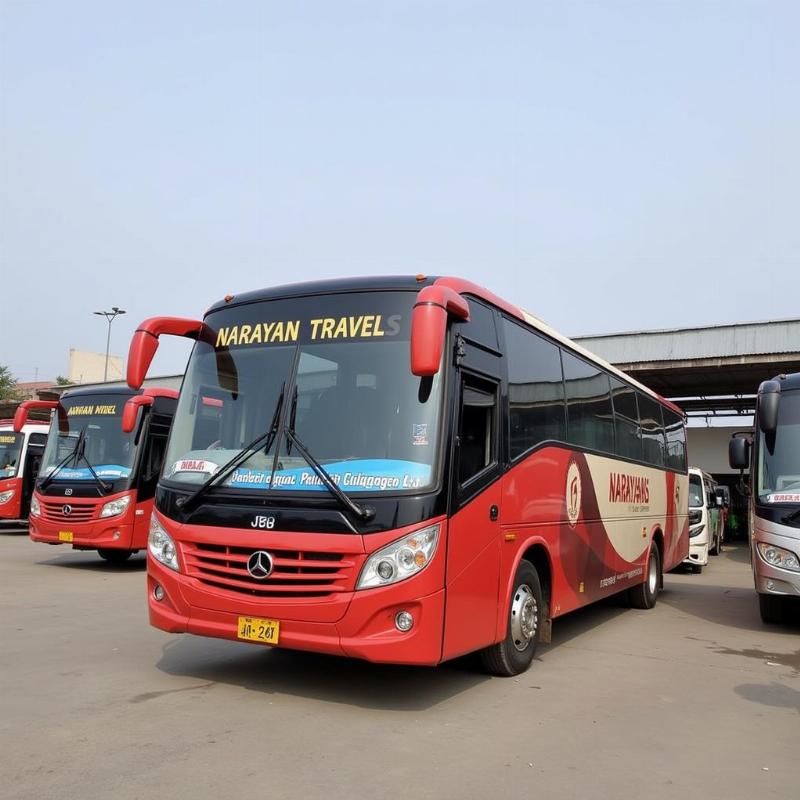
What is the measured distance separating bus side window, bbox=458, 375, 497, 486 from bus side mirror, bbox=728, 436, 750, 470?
17.8 feet

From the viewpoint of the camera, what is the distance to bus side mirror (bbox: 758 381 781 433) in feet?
32.6

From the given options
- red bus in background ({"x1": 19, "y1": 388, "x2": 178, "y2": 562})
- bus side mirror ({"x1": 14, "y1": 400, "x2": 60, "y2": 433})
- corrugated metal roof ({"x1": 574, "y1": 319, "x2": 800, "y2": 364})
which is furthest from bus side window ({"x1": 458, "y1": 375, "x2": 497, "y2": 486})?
corrugated metal roof ({"x1": 574, "y1": 319, "x2": 800, "y2": 364})

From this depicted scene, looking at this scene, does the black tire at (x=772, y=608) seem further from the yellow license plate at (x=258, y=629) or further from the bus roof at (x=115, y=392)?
the bus roof at (x=115, y=392)

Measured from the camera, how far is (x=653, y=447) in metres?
12.5

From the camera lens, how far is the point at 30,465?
20.8m

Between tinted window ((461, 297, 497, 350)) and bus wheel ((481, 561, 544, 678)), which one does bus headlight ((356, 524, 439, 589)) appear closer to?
bus wheel ((481, 561, 544, 678))

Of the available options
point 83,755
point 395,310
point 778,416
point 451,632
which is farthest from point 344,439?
point 778,416

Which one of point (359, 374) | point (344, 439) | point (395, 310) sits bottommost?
point (344, 439)

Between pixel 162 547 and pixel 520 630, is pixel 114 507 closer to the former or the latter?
pixel 162 547

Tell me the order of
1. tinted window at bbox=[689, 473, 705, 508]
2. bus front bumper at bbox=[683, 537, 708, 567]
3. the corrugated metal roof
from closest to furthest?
1. bus front bumper at bbox=[683, 537, 708, 567]
2. tinted window at bbox=[689, 473, 705, 508]
3. the corrugated metal roof

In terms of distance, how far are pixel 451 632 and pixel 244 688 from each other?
1.64 metres

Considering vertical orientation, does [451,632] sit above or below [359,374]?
below

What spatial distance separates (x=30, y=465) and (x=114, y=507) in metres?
8.81

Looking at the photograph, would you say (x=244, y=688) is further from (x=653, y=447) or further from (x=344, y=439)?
(x=653, y=447)
